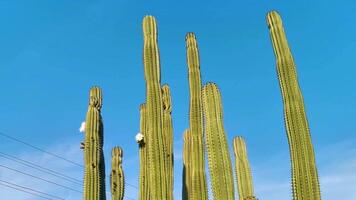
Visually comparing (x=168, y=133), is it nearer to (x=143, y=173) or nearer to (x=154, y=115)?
(x=143, y=173)

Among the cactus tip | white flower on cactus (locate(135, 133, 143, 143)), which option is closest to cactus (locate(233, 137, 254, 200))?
white flower on cactus (locate(135, 133, 143, 143))

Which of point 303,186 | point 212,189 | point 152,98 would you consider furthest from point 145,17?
point 303,186

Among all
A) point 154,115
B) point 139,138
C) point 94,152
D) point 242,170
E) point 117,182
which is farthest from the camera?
point 242,170

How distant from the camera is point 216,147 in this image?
8.05 m

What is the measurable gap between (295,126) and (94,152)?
136 inches

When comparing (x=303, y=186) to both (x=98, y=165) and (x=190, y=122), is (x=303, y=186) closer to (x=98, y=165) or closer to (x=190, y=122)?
(x=190, y=122)

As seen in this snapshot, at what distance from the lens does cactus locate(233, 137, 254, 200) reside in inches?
417

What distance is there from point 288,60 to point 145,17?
2.72 m

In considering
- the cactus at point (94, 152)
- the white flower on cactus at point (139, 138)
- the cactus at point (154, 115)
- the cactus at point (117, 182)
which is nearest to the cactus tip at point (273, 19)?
the cactus at point (154, 115)

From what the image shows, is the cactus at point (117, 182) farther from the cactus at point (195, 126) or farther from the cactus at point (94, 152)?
the cactus at point (195, 126)

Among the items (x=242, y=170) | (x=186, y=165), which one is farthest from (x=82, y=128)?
(x=242, y=170)

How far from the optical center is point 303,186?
6.78 m

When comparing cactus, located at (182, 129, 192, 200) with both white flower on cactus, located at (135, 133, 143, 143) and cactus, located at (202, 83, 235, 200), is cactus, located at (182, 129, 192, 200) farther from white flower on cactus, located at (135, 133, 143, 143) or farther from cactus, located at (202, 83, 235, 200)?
white flower on cactus, located at (135, 133, 143, 143)

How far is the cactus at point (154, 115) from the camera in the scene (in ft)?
24.7
